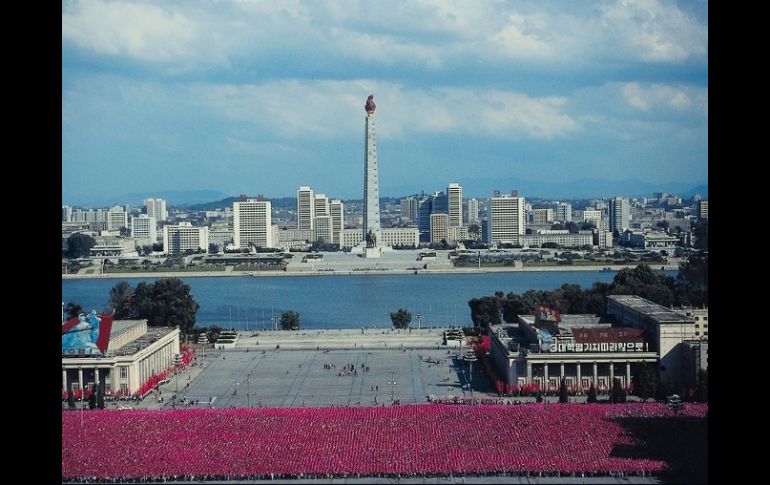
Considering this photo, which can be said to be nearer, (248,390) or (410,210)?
(248,390)

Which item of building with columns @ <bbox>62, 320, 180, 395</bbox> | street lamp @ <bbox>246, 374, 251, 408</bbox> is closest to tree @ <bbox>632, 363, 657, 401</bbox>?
street lamp @ <bbox>246, 374, 251, 408</bbox>

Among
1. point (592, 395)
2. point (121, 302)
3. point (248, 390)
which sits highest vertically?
point (121, 302)

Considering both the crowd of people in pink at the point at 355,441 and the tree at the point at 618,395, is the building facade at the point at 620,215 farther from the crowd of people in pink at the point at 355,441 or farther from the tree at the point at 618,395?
the crowd of people in pink at the point at 355,441

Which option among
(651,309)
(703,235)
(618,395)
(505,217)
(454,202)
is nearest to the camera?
(703,235)

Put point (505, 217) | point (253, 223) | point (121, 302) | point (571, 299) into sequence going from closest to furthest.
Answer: point (571, 299) < point (121, 302) < point (253, 223) < point (505, 217)

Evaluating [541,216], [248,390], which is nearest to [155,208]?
[541,216]

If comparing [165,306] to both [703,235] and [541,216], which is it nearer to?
[703,235]
